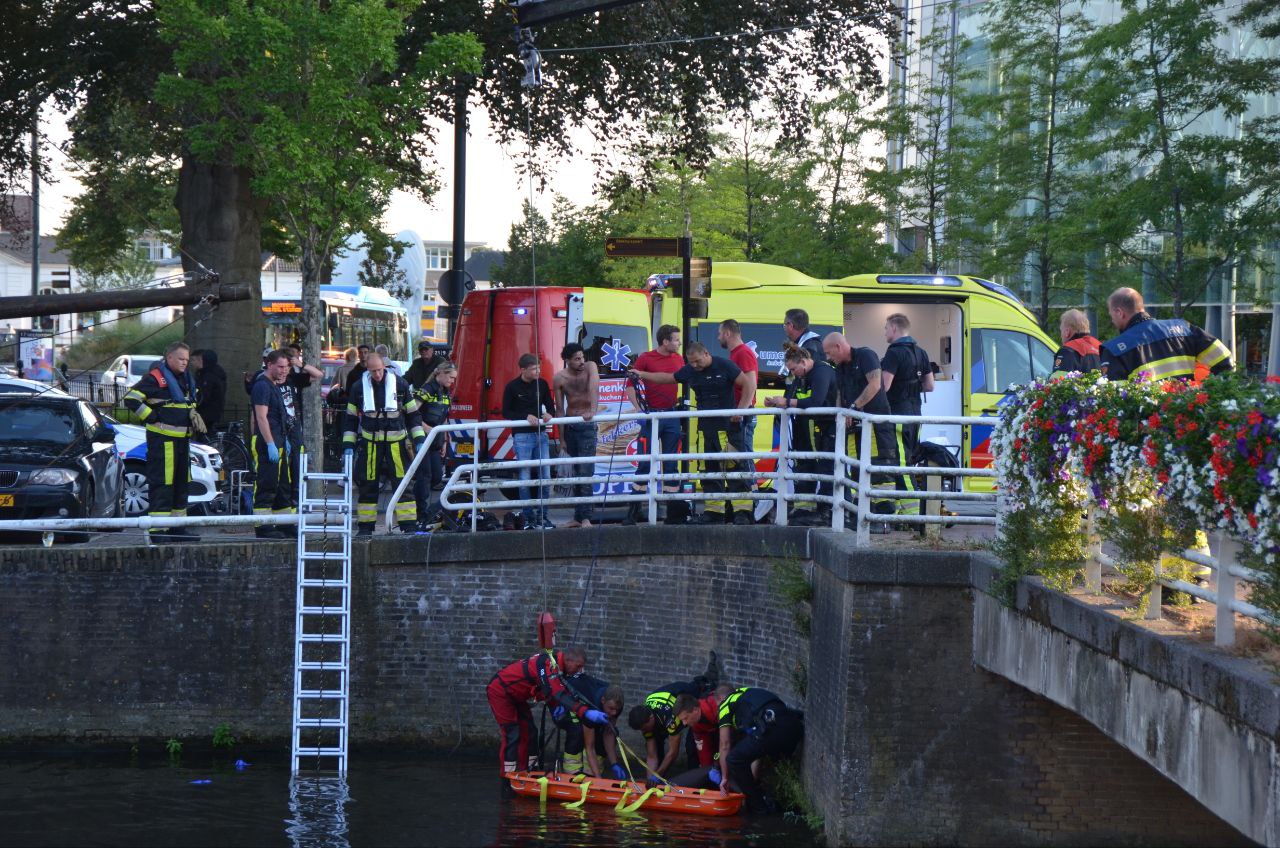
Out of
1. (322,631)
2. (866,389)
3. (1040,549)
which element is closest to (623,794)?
(322,631)

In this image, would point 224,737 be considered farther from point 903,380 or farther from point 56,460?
point 903,380

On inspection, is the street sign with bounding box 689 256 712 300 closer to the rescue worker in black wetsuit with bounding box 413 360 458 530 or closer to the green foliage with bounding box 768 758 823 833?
the rescue worker in black wetsuit with bounding box 413 360 458 530

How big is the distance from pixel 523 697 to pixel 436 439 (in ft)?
11.8

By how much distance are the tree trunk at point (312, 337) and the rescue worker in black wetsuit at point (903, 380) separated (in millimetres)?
7656

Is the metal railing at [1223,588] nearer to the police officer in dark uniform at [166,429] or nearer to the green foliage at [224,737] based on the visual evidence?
the green foliage at [224,737]

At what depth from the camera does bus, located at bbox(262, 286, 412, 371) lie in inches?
1307

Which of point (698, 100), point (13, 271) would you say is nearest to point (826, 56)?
point (698, 100)

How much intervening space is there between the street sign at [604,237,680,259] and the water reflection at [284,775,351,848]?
17.2ft

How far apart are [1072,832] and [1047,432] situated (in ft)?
10.2

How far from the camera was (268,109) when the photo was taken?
57.3ft

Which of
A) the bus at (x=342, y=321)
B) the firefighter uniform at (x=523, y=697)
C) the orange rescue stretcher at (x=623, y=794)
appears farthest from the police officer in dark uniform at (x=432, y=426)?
the bus at (x=342, y=321)

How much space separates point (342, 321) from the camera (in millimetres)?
34469

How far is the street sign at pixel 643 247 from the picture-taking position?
14.1 metres

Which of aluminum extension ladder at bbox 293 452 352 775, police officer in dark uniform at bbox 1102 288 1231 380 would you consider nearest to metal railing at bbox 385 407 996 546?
aluminum extension ladder at bbox 293 452 352 775
